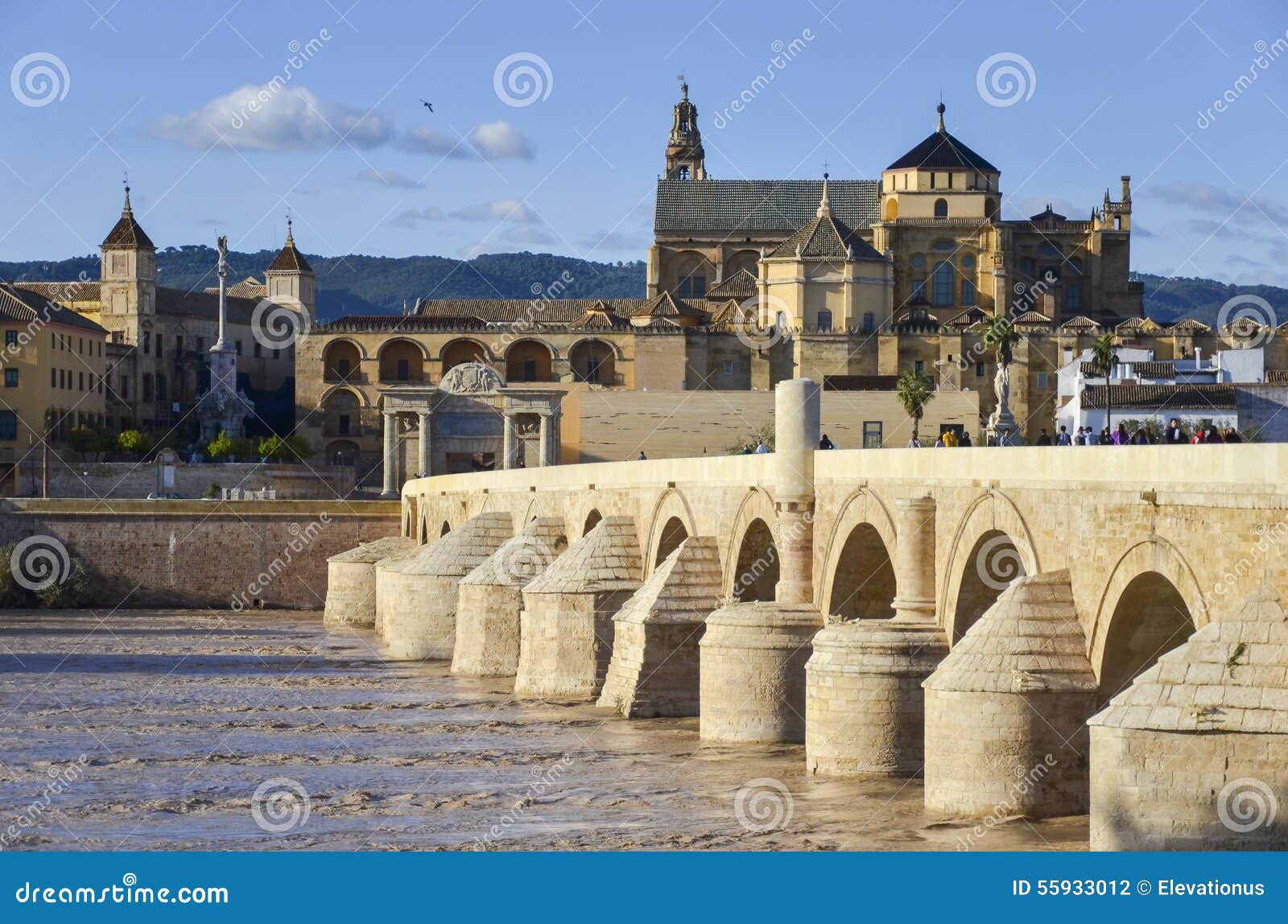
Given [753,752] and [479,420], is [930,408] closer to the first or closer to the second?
[479,420]

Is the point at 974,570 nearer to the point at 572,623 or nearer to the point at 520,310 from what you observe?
the point at 572,623

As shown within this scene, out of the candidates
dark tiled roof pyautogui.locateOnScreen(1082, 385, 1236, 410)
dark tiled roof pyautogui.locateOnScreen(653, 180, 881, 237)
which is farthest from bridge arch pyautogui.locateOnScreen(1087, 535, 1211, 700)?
dark tiled roof pyautogui.locateOnScreen(653, 180, 881, 237)

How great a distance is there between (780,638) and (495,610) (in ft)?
47.4

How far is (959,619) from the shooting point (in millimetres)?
26172

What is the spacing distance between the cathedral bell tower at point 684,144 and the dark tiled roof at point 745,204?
17121mm

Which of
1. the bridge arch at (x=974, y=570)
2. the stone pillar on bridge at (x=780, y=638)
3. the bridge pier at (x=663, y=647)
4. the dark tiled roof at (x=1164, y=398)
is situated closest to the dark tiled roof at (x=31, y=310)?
the dark tiled roof at (x=1164, y=398)

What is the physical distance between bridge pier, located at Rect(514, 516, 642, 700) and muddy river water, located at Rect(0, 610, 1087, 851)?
81 centimetres

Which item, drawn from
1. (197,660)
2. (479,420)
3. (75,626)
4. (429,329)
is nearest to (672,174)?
(429,329)

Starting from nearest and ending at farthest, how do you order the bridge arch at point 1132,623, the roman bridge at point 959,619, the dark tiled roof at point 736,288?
the roman bridge at point 959,619
the bridge arch at point 1132,623
the dark tiled roof at point 736,288

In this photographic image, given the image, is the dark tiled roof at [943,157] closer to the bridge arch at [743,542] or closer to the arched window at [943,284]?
the arched window at [943,284]

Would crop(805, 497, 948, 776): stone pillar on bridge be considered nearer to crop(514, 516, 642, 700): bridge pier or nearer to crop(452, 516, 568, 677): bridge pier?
crop(514, 516, 642, 700): bridge pier

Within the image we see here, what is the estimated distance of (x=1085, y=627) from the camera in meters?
22.5

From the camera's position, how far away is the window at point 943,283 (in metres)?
97.6

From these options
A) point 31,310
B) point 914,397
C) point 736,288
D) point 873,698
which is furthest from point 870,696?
point 736,288
